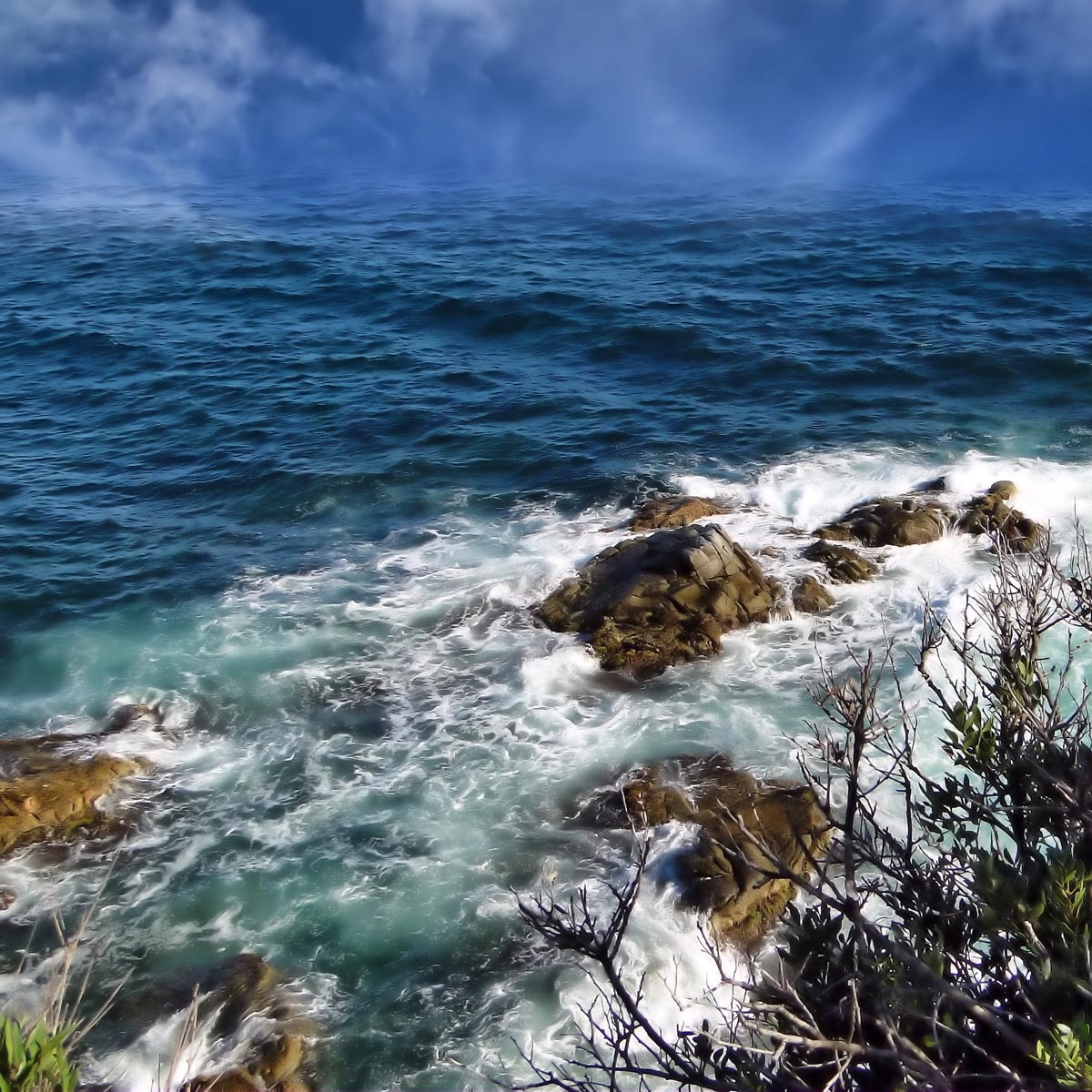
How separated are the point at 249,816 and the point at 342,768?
1549 mm

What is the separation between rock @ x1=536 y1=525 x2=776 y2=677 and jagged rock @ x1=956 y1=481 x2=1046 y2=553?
5.06 meters

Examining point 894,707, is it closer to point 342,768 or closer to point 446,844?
point 446,844

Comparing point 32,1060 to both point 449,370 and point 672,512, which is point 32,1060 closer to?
point 672,512

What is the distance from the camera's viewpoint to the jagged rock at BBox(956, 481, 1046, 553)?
18.4 meters

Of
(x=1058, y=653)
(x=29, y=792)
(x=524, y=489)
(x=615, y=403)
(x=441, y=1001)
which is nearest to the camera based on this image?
(x=441, y=1001)

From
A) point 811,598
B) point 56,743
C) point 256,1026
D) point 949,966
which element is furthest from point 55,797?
point 811,598

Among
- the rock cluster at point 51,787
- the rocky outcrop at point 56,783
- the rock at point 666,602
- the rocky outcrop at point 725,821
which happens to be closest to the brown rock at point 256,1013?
the rocky outcrop at point 56,783

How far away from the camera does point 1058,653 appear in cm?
1602

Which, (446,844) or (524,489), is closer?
(446,844)

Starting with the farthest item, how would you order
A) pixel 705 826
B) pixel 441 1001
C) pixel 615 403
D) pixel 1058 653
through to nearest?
pixel 615 403 < pixel 1058 653 < pixel 705 826 < pixel 441 1001

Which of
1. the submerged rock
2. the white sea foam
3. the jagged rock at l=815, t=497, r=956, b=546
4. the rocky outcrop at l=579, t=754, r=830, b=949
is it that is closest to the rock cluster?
the white sea foam

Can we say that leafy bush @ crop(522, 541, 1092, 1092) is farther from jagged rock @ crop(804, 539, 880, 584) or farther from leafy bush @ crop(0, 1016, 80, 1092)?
jagged rock @ crop(804, 539, 880, 584)

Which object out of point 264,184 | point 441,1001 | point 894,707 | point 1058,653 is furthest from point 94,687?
point 264,184

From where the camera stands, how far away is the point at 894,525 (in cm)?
1964
